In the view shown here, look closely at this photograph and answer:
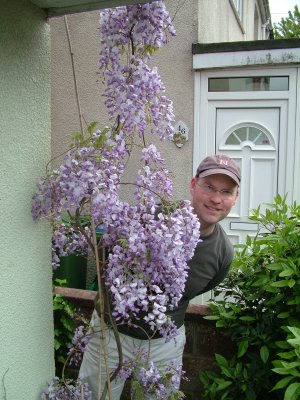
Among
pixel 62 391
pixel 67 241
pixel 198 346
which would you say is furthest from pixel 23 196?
pixel 198 346

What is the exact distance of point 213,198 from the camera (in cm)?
206

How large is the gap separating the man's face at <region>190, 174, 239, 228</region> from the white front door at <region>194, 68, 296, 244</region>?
266 centimetres

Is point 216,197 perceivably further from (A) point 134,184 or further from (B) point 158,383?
(B) point 158,383

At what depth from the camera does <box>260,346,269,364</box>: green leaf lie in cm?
219

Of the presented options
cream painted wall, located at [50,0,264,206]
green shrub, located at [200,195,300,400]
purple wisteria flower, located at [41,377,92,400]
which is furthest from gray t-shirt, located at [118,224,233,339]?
cream painted wall, located at [50,0,264,206]

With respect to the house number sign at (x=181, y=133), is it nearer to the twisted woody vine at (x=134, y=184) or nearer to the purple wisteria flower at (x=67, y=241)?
the purple wisteria flower at (x=67, y=241)

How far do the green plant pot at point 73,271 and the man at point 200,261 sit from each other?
8.02 ft

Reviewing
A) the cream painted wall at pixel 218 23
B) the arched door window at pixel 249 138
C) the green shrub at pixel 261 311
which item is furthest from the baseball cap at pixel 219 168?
the cream painted wall at pixel 218 23

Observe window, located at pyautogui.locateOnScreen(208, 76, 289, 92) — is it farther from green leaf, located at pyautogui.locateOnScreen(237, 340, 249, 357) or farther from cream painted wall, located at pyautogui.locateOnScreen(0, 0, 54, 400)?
cream painted wall, located at pyautogui.locateOnScreen(0, 0, 54, 400)

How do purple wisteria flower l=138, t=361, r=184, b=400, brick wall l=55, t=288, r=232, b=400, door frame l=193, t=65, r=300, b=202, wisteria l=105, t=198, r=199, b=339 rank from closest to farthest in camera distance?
wisteria l=105, t=198, r=199, b=339, purple wisteria flower l=138, t=361, r=184, b=400, brick wall l=55, t=288, r=232, b=400, door frame l=193, t=65, r=300, b=202

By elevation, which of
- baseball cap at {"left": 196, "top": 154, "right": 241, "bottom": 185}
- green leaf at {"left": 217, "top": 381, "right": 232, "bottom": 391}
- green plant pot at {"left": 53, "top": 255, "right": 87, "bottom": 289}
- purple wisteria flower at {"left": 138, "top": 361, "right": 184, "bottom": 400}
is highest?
baseball cap at {"left": 196, "top": 154, "right": 241, "bottom": 185}

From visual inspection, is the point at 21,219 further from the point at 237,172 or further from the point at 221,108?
the point at 221,108

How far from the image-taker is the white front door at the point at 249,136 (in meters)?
4.60

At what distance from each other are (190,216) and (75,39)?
4274mm
